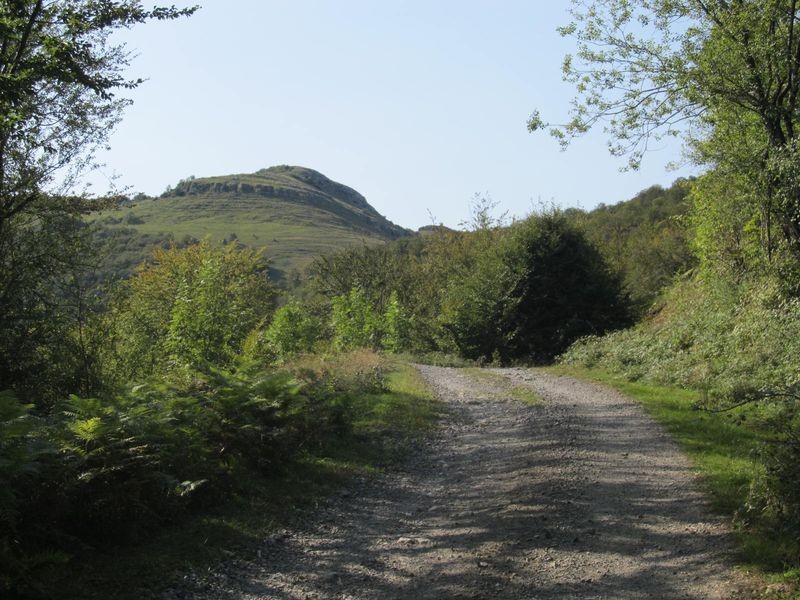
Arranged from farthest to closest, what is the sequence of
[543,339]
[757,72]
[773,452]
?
1. [543,339]
2. [757,72]
3. [773,452]

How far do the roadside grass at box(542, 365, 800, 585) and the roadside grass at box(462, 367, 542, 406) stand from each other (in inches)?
92.7

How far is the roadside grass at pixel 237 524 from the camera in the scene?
6.20 meters

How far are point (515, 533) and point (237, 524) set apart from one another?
316 centimetres

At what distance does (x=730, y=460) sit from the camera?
10016 millimetres

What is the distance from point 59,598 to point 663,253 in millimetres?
56926

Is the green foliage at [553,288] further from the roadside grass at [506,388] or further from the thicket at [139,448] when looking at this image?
the thicket at [139,448]

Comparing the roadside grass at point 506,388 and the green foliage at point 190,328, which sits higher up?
the green foliage at point 190,328

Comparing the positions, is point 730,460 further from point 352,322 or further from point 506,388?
A: point 352,322

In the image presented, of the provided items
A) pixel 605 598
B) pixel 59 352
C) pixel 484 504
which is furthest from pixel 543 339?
pixel 605 598

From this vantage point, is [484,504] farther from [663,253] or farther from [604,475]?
[663,253]

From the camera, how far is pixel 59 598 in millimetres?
5715

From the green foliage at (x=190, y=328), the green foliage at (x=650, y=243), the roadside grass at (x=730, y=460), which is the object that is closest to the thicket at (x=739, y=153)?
the roadside grass at (x=730, y=460)

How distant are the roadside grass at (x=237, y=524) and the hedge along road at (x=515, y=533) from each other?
266 millimetres

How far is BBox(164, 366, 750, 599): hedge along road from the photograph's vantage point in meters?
6.37
